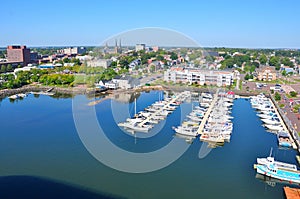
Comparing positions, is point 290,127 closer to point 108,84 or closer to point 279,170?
point 279,170

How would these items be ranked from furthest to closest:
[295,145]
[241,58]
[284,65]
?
[241,58] < [284,65] < [295,145]

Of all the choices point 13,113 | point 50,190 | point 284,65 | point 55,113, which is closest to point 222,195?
point 50,190

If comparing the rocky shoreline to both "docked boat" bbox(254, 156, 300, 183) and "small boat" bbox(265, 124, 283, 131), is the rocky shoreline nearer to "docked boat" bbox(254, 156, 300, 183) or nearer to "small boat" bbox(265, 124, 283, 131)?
"small boat" bbox(265, 124, 283, 131)

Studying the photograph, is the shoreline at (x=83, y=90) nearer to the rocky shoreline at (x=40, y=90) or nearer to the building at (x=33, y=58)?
the rocky shoreline at (x=40, y=90)

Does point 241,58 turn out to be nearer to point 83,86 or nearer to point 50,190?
point 83,86

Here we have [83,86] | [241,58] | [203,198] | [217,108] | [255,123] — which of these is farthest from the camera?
[241,58]

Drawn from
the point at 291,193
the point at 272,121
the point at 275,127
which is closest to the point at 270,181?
the point at 291,193

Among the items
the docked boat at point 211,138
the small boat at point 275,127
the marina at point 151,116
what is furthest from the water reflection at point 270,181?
the marina at point 151,116
